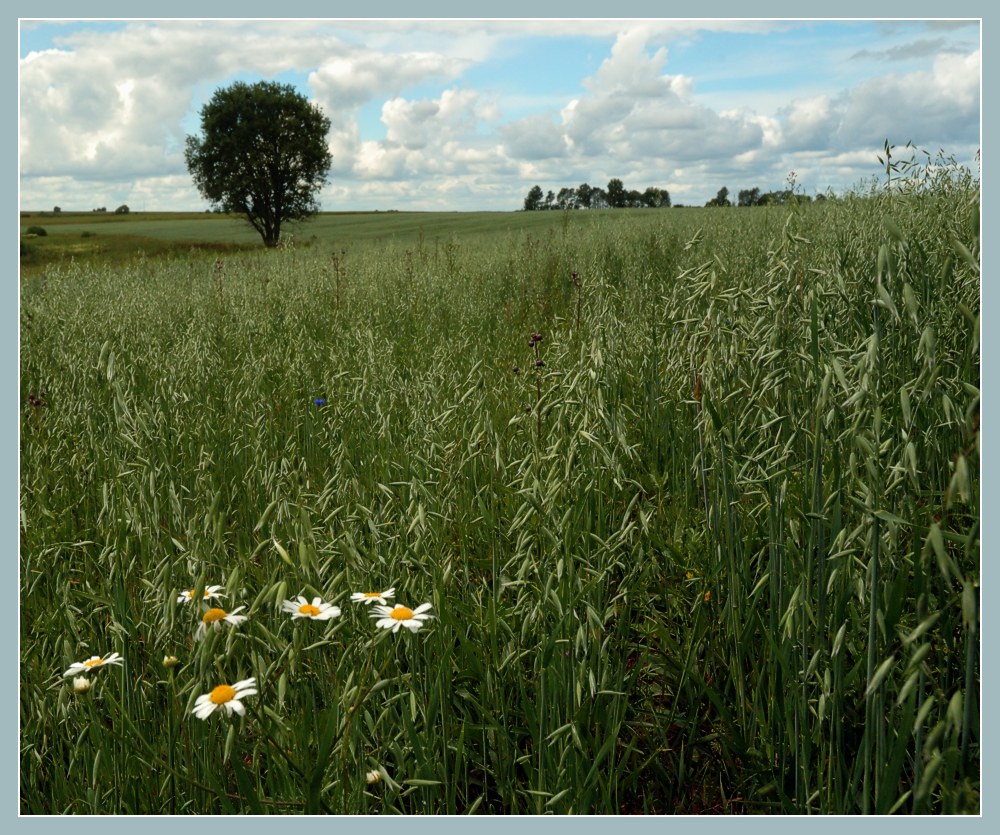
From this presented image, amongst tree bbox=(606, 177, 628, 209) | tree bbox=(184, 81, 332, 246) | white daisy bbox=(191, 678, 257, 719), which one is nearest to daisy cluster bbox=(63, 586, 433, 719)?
white daisy bbox=(191, 678, 257, 719)

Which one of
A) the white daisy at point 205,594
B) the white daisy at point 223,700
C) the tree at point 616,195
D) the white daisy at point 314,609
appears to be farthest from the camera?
the tree at point 616,195

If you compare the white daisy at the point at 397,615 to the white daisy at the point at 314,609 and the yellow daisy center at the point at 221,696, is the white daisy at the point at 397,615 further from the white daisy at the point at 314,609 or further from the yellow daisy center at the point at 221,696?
the yellow daisy center at the point at 221,696

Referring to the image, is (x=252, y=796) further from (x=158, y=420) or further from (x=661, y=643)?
(x=158, y=420)

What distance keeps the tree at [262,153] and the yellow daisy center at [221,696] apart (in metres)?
26.2

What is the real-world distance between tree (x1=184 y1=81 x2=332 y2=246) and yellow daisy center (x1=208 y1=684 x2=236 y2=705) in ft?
85.8

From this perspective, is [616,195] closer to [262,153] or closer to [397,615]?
[397,615]

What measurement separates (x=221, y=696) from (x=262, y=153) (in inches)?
1091

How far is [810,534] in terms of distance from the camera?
1414 millimetres

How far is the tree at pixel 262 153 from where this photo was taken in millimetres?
24719

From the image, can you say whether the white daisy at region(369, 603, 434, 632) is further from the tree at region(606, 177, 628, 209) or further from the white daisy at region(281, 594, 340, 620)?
the tree at region(606, 177, 628, 209)

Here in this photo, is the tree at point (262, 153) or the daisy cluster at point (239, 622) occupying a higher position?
the tree at point (262, 153)

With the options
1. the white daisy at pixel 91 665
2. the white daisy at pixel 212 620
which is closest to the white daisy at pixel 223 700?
the white daisy at pixel 212 620

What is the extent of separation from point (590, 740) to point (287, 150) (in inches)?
1091

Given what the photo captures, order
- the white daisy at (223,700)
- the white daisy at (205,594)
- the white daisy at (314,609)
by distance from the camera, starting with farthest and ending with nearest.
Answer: the white daisy at (205,594), the white daisy at (314,609), the white daisy at (223,700)
